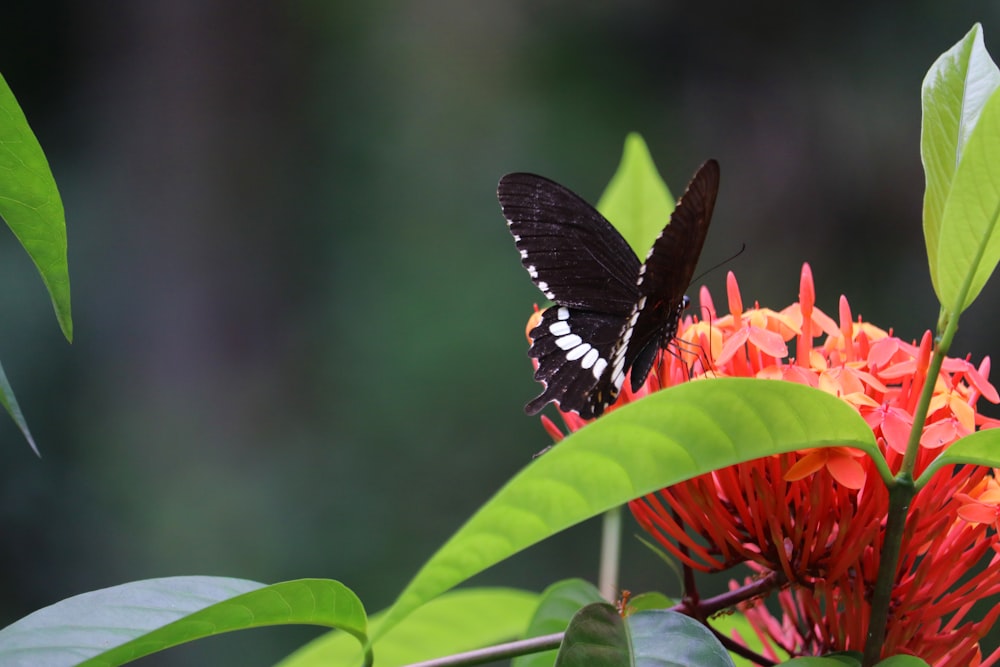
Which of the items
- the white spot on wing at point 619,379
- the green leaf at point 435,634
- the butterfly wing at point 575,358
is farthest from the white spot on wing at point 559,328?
the green leaf at point 435,634

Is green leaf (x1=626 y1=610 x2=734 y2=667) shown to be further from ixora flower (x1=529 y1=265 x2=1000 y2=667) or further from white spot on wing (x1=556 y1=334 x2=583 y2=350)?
white spot on wing (x1=556 y1=334 x2=583 y2=350)

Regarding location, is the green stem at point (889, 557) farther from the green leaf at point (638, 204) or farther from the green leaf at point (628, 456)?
the green leaf at point (638, 204)

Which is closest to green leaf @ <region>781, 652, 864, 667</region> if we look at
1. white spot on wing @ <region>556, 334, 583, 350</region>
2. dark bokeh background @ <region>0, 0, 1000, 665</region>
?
white spot on wing @ <region>556, 334, 583, 350</region>

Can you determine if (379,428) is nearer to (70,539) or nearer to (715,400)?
(70,539)

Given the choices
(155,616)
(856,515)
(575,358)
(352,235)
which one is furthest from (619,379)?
(352,235)

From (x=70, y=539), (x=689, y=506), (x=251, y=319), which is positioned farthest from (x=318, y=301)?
(x=689, y=506)
